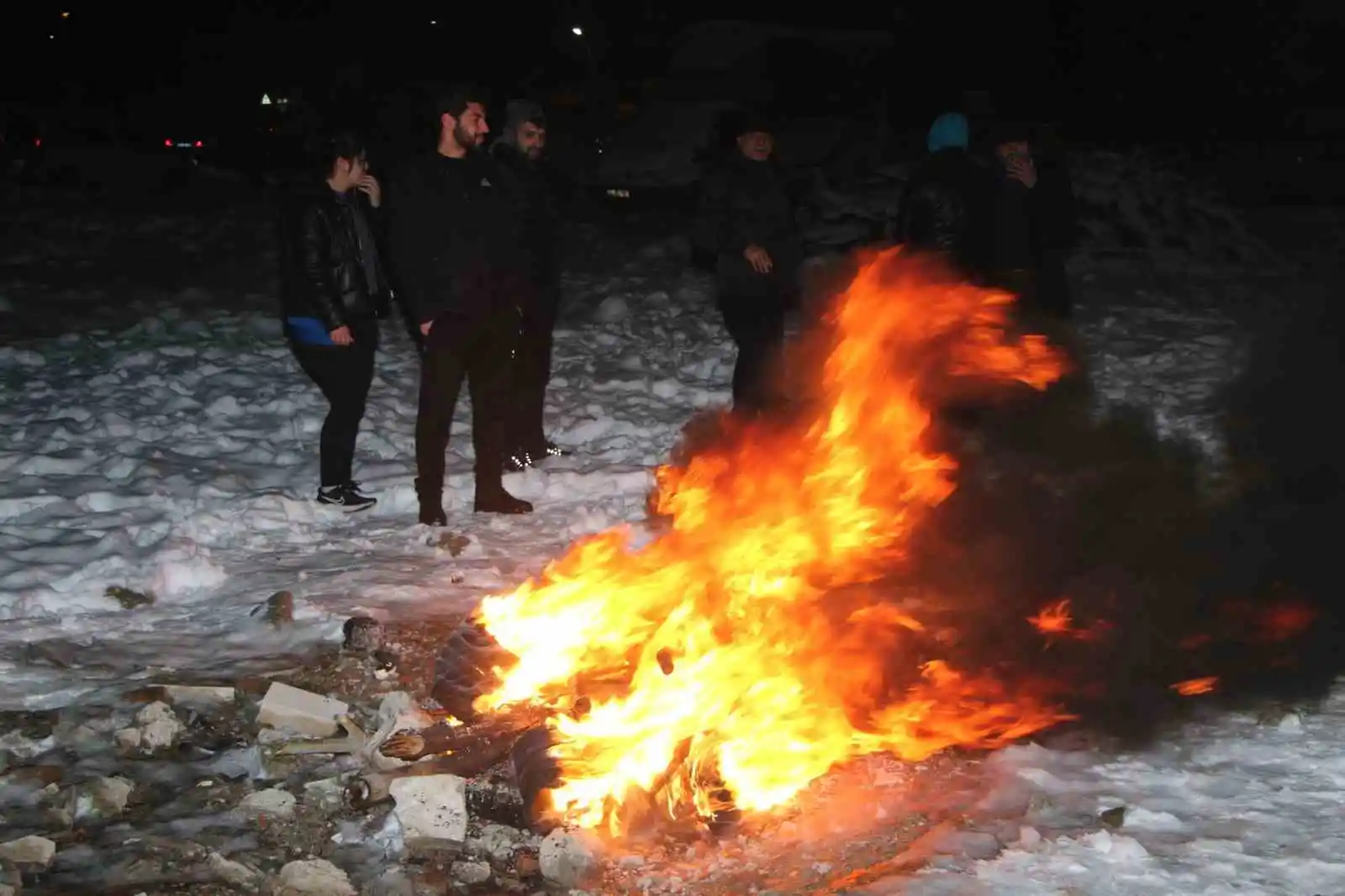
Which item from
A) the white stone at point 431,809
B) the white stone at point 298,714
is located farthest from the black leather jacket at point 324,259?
the white stone at point 431,809

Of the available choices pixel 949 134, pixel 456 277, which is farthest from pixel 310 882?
pixel 949 134

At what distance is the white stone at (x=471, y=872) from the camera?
4078 mm

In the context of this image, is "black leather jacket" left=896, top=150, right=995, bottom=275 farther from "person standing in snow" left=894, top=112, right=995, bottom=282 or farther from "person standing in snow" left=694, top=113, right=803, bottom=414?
"person standing in snow" left=694, top=113, right=803, bottom=414

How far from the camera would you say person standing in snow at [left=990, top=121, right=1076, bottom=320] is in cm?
800

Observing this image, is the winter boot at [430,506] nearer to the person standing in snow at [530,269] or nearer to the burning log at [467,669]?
the person standing in snow at [530,269]

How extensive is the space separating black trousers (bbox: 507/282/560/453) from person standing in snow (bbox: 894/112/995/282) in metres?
2.08

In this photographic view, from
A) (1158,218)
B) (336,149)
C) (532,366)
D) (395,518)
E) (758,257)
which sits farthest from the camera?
(1158,218)

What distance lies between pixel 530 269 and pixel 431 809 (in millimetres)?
4114

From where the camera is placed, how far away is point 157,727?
4.84 m

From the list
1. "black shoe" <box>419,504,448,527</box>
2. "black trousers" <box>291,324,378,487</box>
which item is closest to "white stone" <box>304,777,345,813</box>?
"black shoe" <box>419,504,448,527</box>

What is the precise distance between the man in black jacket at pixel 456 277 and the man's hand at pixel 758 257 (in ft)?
4.42

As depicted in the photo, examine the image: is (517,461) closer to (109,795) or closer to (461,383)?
(461,383)

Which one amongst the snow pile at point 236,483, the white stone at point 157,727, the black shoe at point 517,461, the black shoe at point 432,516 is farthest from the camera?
the black shoe at point 517,461

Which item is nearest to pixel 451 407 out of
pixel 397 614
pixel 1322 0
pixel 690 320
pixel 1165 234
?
pixel 397 614
